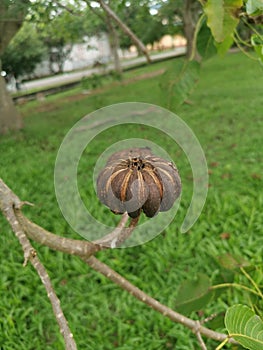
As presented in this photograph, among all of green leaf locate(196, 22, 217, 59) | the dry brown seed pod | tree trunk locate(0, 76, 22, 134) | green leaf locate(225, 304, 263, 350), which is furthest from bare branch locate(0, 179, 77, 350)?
tree trunk locate(0, 76, 22, 134)

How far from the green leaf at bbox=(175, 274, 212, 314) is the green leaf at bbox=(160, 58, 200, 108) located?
51 centimetres

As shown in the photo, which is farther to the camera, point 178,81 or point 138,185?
point 178,81

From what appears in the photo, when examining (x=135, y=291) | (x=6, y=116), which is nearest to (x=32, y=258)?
(x=135, y=291)

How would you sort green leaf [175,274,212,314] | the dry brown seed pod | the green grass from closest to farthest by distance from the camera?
the dry brown seed pod < green leaf [175,274,212,314] < the green grass

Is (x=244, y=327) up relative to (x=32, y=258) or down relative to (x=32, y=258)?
down

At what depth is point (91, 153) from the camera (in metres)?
4.78

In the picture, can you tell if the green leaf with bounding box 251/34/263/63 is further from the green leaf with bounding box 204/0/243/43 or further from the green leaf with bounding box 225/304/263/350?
the green leaf with bounding box 225/304/263/350

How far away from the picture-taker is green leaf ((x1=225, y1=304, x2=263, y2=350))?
701 mm

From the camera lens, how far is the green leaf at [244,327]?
2.30ft

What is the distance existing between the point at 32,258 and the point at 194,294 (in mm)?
663

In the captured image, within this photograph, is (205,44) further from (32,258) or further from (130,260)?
(130,260)

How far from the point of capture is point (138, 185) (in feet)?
1.69

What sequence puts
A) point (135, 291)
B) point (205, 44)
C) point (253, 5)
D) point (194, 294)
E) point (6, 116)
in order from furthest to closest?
point (6, 116) < point (194, 294) < point (205, 44) < point (135, 291) < point (253, 5)

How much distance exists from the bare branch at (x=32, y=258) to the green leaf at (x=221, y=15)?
406 mm
